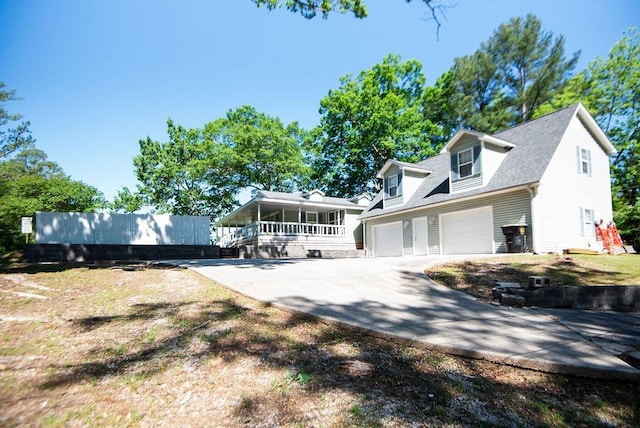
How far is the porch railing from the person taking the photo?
776 inches

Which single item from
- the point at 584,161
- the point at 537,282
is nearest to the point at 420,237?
the point at 584,161

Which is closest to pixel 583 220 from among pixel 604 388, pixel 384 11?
pixel 384 11

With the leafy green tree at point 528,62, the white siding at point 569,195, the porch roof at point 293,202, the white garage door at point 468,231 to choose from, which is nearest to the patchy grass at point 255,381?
the white siding at point 569,195

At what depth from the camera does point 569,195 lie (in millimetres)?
12406

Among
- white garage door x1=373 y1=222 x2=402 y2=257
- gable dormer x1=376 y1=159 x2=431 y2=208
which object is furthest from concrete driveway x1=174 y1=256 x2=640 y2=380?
gable dormer x1=376 y1=159 x2=431 y2=208

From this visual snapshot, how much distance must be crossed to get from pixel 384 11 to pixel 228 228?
82.7 ft

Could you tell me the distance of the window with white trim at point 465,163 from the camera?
536 inches

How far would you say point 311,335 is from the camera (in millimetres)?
3555

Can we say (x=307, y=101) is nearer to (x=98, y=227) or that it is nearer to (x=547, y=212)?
(x=98, y=227)

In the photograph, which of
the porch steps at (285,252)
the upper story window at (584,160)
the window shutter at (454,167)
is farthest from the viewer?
the porch steps at (285,252)

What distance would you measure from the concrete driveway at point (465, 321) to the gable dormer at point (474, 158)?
26.7ft

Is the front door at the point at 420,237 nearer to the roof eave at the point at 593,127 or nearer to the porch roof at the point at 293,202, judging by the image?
the porch roof at the point at 293,202

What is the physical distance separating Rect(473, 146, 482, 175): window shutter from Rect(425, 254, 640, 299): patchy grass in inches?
Answer: 200

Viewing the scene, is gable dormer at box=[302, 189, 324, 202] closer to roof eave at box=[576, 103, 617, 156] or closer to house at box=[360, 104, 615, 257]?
house at box=[360, 104, 615, 257]
